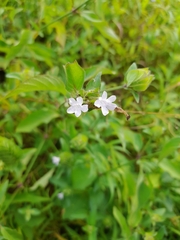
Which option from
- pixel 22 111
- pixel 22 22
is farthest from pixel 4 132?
pixel 22 22

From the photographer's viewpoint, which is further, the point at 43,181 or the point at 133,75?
the point at 43,181

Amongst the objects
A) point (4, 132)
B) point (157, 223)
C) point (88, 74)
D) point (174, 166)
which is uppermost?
point (88, 74)

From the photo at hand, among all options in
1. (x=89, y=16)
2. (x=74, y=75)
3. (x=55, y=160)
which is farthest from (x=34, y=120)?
(x=74, y=75)

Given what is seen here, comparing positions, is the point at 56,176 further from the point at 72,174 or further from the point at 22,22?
the point at 22,22

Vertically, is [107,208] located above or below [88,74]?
below

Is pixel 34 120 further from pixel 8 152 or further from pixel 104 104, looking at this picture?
pixel 104 104

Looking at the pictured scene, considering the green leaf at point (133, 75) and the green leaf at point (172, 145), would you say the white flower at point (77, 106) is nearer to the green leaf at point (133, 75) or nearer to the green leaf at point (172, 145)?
the green leaf at point (133, 75)

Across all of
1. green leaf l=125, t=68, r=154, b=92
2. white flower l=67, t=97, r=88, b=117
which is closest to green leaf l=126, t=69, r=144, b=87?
green leaf l=125, t=68, r=154, b=92
